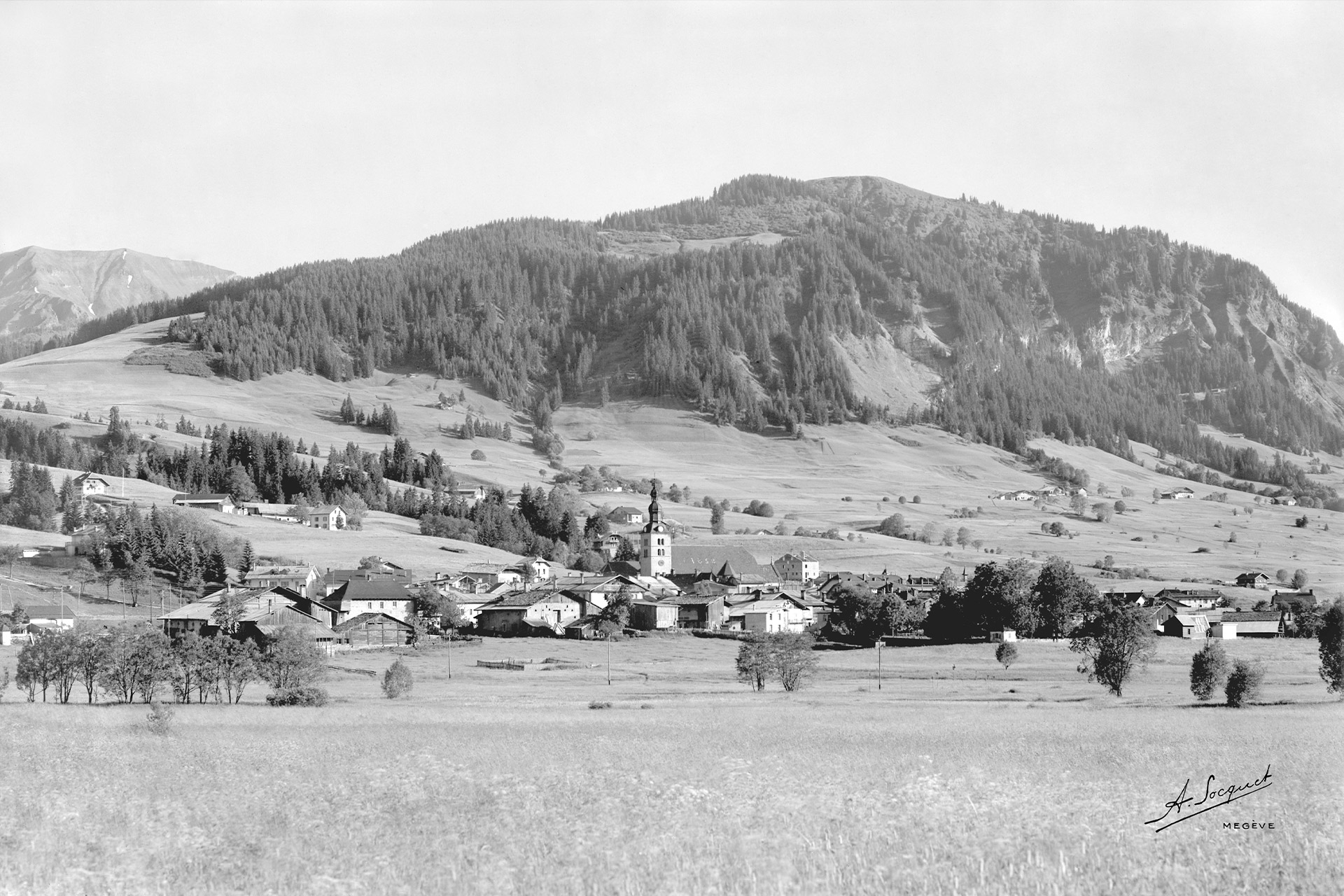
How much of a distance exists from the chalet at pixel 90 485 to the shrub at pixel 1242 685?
14107cm

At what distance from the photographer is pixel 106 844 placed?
22.8m

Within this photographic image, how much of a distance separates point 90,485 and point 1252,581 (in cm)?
13998

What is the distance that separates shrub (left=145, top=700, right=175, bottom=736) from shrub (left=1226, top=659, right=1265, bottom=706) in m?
39.3

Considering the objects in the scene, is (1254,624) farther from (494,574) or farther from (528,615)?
(494,574)

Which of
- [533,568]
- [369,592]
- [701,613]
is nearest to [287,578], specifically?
[369,592]

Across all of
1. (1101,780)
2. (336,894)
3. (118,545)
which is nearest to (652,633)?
(118,545)

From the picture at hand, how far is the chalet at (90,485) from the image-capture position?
518 feet

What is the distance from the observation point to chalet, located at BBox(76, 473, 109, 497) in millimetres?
157750

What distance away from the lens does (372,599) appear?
107938 mm

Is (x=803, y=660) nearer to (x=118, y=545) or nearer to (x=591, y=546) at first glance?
(x=118, y=545)

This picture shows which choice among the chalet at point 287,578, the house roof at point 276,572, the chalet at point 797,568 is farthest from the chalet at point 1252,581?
the house roof at point 276,572

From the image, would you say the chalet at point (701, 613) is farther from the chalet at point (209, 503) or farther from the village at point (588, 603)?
the chalet at point (209, 503)

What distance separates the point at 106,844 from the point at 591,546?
14926 cm

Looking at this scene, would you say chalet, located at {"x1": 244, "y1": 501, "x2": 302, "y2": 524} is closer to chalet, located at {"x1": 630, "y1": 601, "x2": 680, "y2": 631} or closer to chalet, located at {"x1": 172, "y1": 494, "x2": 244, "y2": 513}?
chalet, located at {"x1": 172, "y1": 494, "x2": 244, "y2": 513}
